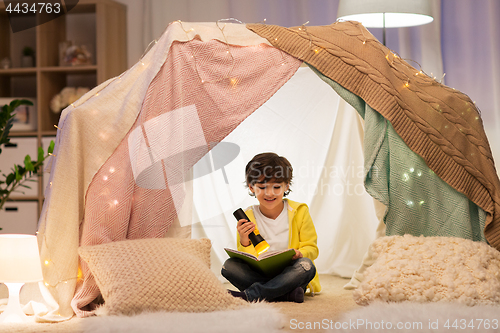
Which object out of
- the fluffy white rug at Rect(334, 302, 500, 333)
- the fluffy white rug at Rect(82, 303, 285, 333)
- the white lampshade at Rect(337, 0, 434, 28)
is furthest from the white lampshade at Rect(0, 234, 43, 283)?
the white lampshade at Rect(337, 0, 434, 28)

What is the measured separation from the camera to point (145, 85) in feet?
5.41

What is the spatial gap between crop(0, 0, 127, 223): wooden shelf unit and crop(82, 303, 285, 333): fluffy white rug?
1.71 metres

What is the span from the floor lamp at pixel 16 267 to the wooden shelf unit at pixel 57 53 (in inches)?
55.7

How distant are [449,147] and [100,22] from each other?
198 centimetres

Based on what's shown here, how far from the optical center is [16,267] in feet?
4.40

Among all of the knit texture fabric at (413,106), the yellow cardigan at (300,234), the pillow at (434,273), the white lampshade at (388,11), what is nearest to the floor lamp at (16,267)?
the yellow cardigan at (300,234)

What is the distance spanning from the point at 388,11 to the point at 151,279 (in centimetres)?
159

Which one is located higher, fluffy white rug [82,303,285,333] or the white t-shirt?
the white t-shirt

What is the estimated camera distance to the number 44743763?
288 cm

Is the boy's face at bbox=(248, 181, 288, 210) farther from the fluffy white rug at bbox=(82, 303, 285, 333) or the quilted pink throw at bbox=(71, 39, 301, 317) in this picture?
the fluffy white rug at bbox=(82, 303, 285, 333)

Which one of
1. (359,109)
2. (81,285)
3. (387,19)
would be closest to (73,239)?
(81,285)

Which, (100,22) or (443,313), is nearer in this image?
(443,313)

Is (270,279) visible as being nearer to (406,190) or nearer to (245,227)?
(245,227)

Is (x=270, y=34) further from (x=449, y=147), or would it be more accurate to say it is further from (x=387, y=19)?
(x=387, y=19)
